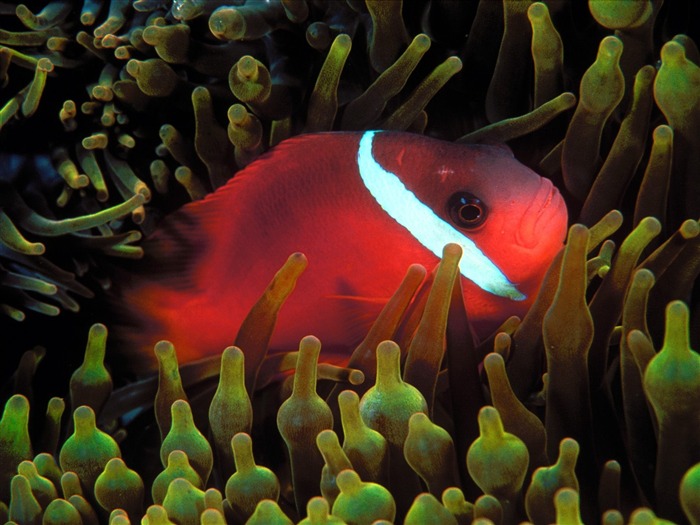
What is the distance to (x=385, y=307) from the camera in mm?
906

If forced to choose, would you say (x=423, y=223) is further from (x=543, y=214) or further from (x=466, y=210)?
(x=543, y=214)

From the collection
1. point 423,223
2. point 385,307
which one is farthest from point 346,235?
point 385,307

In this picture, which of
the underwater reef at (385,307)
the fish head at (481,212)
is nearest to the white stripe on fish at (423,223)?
the fish head at (481,212)

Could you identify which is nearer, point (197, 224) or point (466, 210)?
point (466, 210)

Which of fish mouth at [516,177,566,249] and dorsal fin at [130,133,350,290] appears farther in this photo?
dorsal fin at [130,133,350,290]

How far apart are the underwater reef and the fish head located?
0.08 m

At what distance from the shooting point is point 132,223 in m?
1.31

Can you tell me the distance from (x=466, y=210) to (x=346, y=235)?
0.58 feet

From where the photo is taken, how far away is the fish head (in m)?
1.02

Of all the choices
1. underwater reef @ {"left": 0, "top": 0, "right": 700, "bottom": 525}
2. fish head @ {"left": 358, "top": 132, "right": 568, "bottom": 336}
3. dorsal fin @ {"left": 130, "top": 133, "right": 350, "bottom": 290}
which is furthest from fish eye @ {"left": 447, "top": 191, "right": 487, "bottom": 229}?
dorsal fin @ {"left": 130, "top": 133, "right": 350, "bottom": 290}

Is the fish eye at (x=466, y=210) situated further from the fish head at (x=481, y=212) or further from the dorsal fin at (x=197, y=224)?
the dorsal fin at (x=197, y=224)

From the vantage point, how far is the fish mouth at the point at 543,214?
39.8 inches

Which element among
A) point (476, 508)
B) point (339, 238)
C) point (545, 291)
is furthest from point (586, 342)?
point (339, 238)

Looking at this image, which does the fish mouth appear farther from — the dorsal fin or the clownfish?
the dorsal fin
